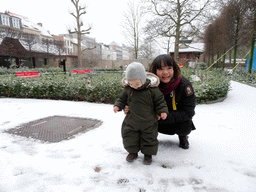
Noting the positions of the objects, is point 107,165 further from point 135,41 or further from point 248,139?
point 135,41

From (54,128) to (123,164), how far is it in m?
1.76

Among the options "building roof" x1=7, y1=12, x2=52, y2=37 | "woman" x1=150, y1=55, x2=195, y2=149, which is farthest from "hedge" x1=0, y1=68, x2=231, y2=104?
"building roof" x1=7, y1=12, x2=52, y2=37

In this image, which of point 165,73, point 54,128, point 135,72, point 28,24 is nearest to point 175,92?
point 165,73

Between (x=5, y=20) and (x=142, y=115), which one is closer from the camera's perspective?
(x=142, y=115)

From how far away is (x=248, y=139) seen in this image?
2.60m

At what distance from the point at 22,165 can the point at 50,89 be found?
433 cm

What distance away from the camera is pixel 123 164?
1.95m

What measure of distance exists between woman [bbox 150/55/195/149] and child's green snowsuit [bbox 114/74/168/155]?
0.82 ft

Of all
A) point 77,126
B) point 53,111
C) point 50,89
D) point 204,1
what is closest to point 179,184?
point 77,126

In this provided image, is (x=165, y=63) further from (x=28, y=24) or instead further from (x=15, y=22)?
(x=28, y=24)

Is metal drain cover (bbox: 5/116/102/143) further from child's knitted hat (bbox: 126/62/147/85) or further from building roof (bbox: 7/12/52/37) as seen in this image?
building roof (bbox: 7/12/52/37)

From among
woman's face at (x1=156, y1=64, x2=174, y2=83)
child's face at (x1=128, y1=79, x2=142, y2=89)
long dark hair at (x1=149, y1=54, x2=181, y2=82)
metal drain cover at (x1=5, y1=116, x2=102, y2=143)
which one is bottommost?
metal drain cover at (x1=5, y1=116, x2=102, y2=143)

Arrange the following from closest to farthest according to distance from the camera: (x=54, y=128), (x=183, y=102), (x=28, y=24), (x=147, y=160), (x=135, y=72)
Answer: (x=135, y=72), (x=147, y=160), (x=183, y=102), (x=54, y=128), (x=28, y=24)

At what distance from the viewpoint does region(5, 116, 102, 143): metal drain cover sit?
2.75 metres
